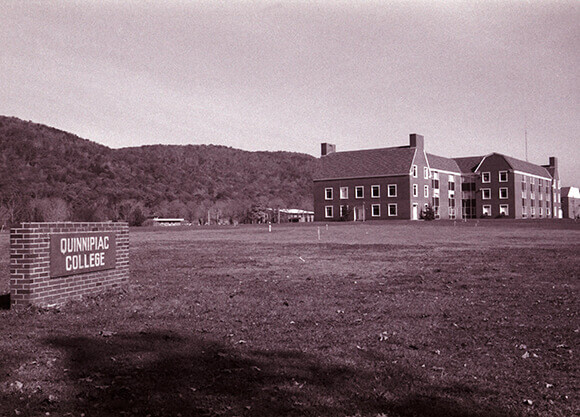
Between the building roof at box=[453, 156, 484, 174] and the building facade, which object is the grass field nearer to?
the building roof at box=[453, 156, 484, 174]

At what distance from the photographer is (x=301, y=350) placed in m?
6.28

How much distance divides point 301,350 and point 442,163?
78420 millimetres

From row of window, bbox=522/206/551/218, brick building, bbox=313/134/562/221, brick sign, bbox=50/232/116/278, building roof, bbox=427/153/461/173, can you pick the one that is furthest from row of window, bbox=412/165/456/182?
brick sign, bbox=50/232/116/278

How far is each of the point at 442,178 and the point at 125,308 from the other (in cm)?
7500

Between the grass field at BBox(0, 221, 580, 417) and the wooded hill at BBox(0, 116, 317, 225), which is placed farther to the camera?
the wooded hill at BBox(0, 116, 317, 225)

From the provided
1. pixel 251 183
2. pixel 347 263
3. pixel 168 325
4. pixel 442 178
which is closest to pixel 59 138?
pixel 251 183

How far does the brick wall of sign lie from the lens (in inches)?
319

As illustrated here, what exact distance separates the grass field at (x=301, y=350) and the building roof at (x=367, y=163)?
60905mm

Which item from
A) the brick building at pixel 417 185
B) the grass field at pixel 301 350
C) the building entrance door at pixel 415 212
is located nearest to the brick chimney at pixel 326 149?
the brick building at pixel 417 185

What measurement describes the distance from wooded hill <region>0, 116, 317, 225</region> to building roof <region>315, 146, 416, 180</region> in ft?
60.8

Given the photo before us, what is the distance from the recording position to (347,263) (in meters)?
16.5

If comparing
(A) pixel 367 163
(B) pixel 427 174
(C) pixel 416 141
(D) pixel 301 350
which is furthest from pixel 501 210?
(D) pixel 301 350

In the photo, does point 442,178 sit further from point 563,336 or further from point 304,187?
point 563,336

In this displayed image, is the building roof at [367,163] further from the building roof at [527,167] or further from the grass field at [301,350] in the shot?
the grass field at [301,350]
